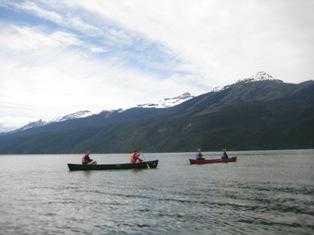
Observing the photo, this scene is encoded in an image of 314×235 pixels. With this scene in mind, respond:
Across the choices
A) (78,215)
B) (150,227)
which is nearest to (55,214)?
(78,215)

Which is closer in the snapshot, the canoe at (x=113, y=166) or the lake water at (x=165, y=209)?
the lake water at (x=165, y=209)

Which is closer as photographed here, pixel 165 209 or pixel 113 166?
pixel 165 209

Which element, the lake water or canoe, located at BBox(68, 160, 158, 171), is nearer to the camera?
the lake water

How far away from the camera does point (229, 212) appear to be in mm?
40156

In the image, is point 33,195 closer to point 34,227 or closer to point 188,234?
point 34,227

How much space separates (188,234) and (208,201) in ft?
52.7

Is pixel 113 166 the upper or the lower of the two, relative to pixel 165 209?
upper

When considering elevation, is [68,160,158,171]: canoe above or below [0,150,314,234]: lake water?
above

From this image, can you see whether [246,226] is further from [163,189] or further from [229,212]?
[163,189]

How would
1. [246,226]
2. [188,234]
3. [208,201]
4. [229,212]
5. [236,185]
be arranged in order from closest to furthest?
[188,234], [246,226], [229,212], [208,201], [236,185]

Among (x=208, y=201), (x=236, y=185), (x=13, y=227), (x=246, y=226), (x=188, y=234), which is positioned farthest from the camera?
(x=236, y=185)

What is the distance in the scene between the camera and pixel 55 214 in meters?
41.8

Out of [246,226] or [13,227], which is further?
[13,227]

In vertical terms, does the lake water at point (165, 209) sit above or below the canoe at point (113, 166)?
below
